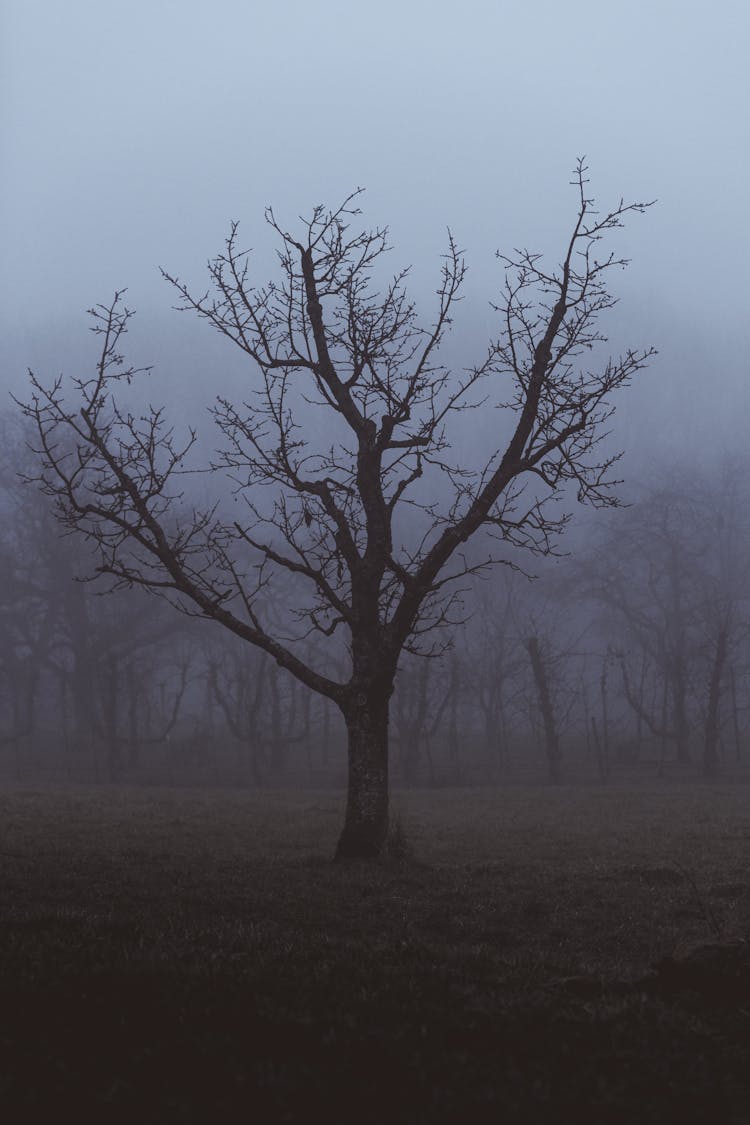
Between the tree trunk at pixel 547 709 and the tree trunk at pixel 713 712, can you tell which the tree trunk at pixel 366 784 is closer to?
the tree trunk at pixel 547 709

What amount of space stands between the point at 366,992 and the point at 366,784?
35.5 feet

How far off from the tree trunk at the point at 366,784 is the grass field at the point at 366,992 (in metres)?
0.62

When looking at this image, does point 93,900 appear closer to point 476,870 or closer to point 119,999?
point 119,999

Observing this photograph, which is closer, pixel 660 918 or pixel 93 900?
pixel 93 900

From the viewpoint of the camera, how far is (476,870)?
59.8 ft

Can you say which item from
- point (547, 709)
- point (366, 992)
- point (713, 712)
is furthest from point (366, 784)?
point (713, 712)

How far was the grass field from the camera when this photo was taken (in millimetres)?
5707

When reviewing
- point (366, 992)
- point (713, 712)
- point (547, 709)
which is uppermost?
point (547, 709)

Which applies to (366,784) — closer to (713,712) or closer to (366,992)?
(366,992)

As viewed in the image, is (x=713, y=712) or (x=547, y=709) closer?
(x=547, y=709)

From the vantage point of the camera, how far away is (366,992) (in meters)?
7.86

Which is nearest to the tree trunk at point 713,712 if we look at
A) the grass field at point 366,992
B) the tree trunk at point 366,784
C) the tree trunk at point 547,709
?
the tree trunk at point 547,709

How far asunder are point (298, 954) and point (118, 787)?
3784 centimetres

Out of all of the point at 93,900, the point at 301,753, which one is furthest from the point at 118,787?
the point at 93,900
